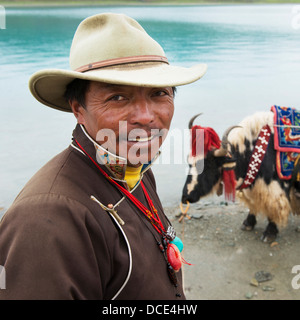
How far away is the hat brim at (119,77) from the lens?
1047 millimetres

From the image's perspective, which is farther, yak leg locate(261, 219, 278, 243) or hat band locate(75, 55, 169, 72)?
yak leg locate(261, 219, 278, 243)

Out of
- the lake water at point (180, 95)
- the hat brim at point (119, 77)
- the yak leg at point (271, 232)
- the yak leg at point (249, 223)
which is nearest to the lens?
the hat brim at point (119, 77)

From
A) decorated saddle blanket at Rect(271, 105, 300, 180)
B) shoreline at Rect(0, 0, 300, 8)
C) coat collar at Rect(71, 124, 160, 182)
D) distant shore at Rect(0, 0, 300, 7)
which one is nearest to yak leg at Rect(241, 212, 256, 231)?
decorated saddle blanket at Rect(271, 105, 300, 180)

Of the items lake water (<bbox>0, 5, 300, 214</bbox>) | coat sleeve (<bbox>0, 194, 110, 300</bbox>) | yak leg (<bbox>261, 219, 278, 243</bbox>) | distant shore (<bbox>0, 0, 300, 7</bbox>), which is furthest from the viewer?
distant shore (<bbox>0, 0, 300, 7</bbox>)

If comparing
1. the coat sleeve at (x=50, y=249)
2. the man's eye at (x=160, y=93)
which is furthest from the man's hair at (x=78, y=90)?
the coat sleeve at (x=50, y=249)

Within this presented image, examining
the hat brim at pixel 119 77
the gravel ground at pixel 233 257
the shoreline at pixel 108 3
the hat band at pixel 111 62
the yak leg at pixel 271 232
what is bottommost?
the gravel ground at pixel 233 257

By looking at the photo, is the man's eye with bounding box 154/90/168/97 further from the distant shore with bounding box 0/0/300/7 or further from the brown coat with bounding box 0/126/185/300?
the distant shore with bounding box 0/0/300/7

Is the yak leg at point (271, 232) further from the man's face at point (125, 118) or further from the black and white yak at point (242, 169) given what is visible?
the man's face at point (125, 118)

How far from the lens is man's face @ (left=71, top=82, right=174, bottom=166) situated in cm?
112

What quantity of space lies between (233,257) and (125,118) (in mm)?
3131

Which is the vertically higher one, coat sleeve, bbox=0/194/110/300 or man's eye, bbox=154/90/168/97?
man's eye, bbox=154/90/168/97
